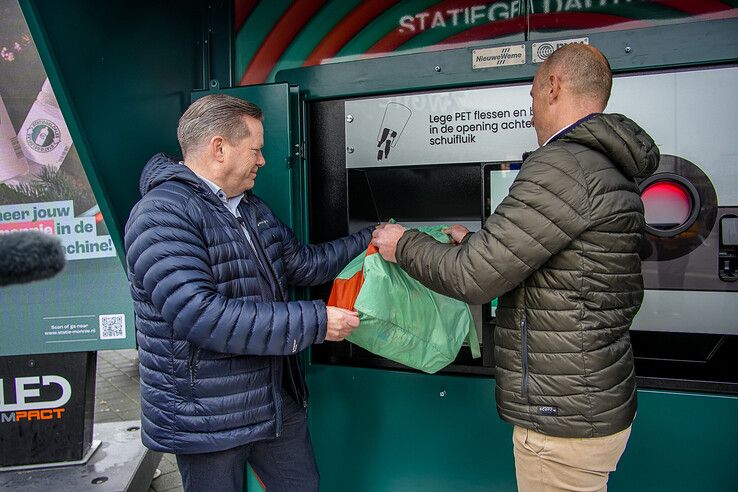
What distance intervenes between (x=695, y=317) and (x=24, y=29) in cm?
294

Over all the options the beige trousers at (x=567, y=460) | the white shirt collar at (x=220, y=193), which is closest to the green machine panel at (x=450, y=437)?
the beige trousers at (x=567, y=460)

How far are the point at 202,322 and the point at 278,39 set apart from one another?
128 centimetres

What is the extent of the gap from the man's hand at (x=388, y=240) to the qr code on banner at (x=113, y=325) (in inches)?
59.5

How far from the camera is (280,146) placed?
2246 mm

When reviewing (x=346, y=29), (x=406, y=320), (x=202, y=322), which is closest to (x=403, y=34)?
(x=346, y=29)

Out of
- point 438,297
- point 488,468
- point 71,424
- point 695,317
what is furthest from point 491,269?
point 71,424

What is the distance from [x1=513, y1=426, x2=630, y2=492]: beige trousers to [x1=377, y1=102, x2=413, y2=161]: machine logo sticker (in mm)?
1141

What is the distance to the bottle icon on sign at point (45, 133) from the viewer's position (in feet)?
8.91

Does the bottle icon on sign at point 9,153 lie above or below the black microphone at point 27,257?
above

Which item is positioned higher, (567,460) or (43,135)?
(43,135)

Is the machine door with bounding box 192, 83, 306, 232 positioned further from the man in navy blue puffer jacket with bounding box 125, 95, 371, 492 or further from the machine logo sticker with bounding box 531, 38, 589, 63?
the machine logo sticker with bounding box 531, 38, 589, 63

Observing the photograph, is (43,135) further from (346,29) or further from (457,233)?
(457,233)

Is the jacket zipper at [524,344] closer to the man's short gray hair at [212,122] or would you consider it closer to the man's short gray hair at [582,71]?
the man's short gray hair at [582,71]

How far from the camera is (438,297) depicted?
1.98m
